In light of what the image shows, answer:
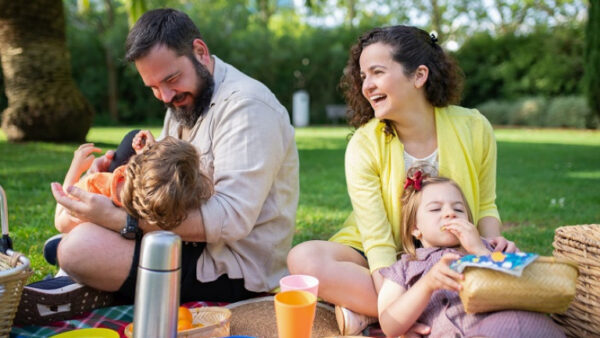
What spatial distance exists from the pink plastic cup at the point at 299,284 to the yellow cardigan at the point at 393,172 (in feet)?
1.64

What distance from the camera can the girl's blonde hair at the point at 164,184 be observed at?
7.02ft

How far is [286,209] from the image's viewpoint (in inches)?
105

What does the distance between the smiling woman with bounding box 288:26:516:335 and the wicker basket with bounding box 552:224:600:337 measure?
0.34 m

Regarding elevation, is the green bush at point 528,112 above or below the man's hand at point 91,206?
below

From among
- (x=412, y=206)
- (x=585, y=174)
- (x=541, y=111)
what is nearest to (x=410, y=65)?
(x=412, y=206)

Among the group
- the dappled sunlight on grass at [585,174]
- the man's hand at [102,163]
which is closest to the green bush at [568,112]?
the dappled sunlight on grass at [585,174]

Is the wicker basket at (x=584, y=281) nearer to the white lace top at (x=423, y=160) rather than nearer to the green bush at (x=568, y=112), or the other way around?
the white lace top at (x=423, y=160)

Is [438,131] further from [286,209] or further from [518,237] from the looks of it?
[518,237]

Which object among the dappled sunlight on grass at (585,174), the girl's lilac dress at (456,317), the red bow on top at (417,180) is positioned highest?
the red bow on top at (417,180)

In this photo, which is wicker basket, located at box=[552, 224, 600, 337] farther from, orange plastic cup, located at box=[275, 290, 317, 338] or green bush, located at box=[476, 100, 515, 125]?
green bush, located at box=[476, 100, 515, 125]

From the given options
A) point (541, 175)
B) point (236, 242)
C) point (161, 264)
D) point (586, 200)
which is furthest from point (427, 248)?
point (541, 175)

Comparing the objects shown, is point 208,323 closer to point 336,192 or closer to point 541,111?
point 336,192

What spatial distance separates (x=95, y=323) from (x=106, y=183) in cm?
61

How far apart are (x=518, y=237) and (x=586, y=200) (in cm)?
189
